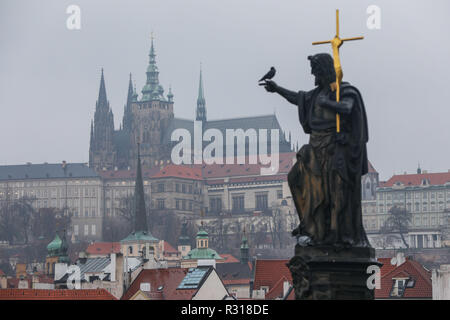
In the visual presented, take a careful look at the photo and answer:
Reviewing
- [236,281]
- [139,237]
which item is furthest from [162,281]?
[139,237]

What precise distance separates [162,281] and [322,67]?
49203 millimetres

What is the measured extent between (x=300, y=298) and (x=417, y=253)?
497 feet

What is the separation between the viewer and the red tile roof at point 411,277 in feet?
126

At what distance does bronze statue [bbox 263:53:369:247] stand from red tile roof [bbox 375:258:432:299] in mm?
28311

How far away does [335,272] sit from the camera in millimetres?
8805

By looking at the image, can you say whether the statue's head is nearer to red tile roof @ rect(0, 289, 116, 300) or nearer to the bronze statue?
the bronze statue

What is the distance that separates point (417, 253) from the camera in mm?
158375

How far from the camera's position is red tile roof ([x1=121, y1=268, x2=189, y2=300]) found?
181 ft

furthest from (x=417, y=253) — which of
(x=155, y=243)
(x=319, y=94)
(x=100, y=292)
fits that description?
(x=319, y=94)

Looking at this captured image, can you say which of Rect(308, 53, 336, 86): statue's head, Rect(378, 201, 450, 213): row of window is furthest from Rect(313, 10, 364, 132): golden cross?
Rect(378, 201, 450, 213): row of window

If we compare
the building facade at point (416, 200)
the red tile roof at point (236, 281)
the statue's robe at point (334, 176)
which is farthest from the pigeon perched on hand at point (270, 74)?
the building facade at point (416, 200)

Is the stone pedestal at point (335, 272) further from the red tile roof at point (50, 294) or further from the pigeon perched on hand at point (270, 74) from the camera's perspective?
the red tile roof at point (50, 294)
